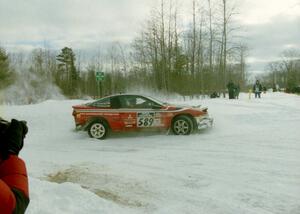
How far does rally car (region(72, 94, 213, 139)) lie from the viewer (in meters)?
13.0

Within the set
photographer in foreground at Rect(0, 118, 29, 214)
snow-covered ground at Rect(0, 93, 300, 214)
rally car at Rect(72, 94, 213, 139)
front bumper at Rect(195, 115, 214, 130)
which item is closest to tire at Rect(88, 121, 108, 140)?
rally car at Rect(72, 94, 213, 139)

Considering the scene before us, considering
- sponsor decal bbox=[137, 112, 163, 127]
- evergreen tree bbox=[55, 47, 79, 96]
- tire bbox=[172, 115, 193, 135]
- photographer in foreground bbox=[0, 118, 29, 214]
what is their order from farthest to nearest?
1. evergreen tree bbox=[55, 47, 79, 96]
2. sponsor decal bbox=[137, 112, 163, 127]
3. tire bbox=[172, 115, 193, 135]
4. photographer in foreground bbox=[0, 118, 29, 214]

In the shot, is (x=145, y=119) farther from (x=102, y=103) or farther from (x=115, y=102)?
(x=102, y=103)

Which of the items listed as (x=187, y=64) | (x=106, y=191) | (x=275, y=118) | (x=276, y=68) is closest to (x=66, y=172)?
(x=106, y=191)

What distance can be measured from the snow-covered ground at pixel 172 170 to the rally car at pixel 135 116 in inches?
15.5

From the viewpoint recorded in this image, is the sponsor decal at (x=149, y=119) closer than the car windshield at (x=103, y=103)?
Yes

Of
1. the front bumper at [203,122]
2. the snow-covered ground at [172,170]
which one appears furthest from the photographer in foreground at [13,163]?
the front bumper at [203,122]

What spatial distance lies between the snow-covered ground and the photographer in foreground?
0.35 m

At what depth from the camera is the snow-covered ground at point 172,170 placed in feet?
18.2

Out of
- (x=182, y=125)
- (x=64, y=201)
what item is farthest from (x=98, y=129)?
(x=64, y=201)

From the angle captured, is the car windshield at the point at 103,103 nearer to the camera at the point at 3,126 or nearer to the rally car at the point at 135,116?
the rally car at the point at 135,116

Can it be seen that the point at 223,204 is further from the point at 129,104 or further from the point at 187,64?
the point at 187,64

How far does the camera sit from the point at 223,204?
18.6ft

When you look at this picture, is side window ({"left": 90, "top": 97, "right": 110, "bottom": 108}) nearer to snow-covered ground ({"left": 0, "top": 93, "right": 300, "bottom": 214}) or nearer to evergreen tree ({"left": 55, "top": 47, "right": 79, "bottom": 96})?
snow-covered ground ({"left": 0, "top": 93, "right": 300, "bottom": 214})
